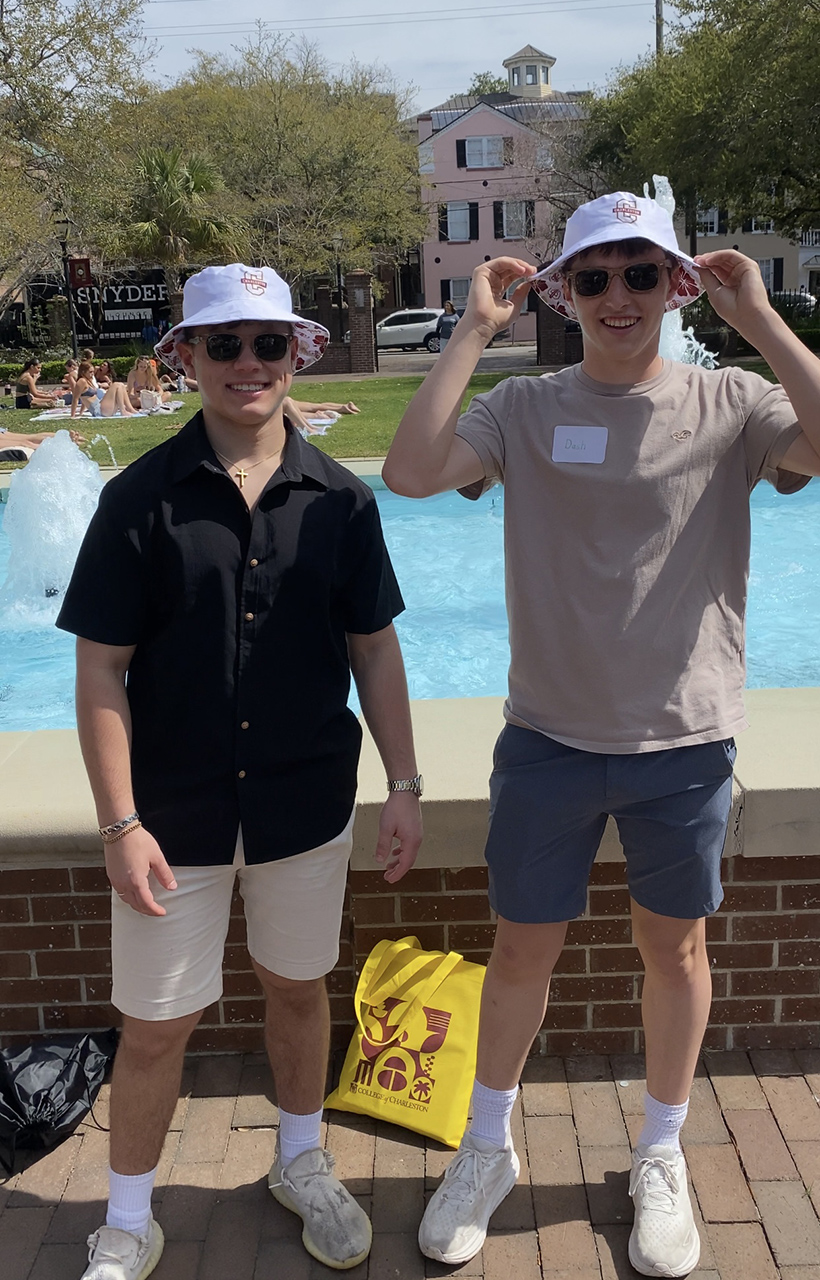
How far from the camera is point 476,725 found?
3.08 metres

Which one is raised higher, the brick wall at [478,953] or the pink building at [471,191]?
the pink building at [471,191]

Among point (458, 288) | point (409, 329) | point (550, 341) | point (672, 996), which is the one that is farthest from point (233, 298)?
point (458, 288)

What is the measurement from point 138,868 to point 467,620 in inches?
224

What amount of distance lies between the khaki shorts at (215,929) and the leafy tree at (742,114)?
71.4 ft

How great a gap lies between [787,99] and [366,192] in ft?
60.7

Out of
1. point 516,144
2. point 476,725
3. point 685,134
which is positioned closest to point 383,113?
point 516,144

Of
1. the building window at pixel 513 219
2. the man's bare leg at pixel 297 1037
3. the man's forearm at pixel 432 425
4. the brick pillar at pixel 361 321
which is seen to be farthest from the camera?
the building window at pixel 513 219

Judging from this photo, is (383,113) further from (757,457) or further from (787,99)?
(757,457)

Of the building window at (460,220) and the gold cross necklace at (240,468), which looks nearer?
the gold cross necklace at (240,468)

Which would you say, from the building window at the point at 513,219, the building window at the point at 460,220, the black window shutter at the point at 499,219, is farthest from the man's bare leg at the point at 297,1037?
the building window at the point at 460,220

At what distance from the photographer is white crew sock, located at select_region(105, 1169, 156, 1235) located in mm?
2168

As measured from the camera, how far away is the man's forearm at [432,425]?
204 centimetres

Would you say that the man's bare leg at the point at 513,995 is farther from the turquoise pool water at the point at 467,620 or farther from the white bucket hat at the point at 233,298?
the turquoise pool water at the point at 467,620

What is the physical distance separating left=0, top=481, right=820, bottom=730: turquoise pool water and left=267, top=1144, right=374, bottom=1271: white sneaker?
3.87 m
